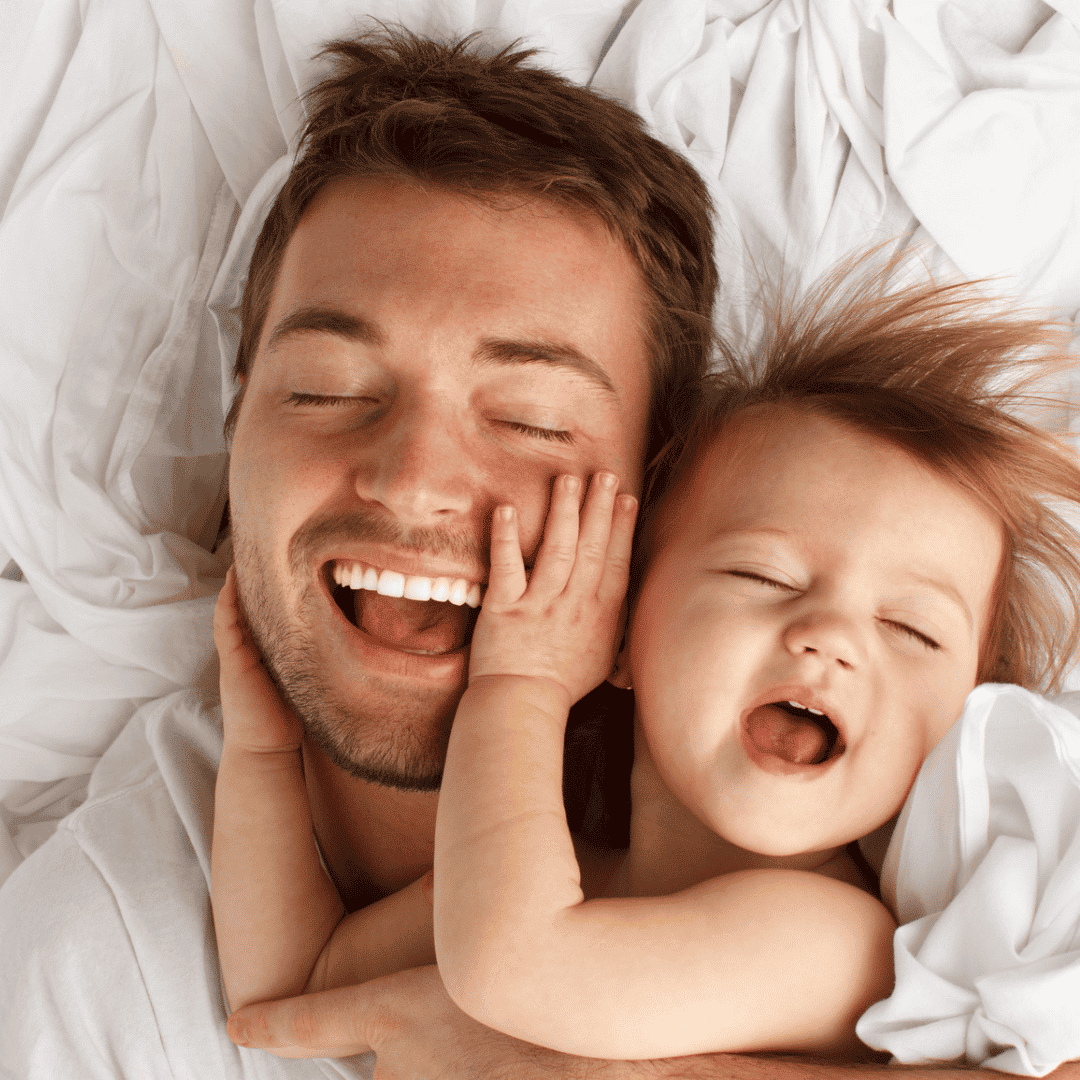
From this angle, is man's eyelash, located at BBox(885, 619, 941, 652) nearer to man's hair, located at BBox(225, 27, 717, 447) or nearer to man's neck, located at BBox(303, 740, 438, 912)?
man's hair, located at BBox(225, 27, 717, 447)

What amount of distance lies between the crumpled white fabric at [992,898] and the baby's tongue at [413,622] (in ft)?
2.27

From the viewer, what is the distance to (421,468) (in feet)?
A: 4.16

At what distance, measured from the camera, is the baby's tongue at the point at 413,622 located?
1.41m

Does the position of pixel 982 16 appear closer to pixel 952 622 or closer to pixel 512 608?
pixel 952 622

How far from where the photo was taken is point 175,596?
1.89m

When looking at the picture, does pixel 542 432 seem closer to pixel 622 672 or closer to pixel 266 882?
pixel 622 672

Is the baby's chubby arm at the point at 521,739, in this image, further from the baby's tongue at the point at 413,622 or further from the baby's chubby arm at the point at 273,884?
the baby's chubby arm at the point at 273,884

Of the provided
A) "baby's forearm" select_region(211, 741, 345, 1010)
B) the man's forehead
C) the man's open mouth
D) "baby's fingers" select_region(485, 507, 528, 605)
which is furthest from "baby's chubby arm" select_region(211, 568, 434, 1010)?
the man's forehead

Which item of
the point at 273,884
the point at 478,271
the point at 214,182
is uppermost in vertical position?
the point at 214,182

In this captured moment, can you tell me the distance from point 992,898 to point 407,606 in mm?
900

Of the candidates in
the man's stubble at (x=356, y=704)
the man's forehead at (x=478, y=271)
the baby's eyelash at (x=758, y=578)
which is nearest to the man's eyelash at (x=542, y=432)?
the man's forehead at (x=478, y=271)

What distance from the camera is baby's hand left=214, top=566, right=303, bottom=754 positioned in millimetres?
1566

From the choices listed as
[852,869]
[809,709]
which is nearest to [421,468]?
[809,709]

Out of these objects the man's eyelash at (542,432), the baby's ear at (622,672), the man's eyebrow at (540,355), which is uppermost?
the man's eyebrow at (540,355)
